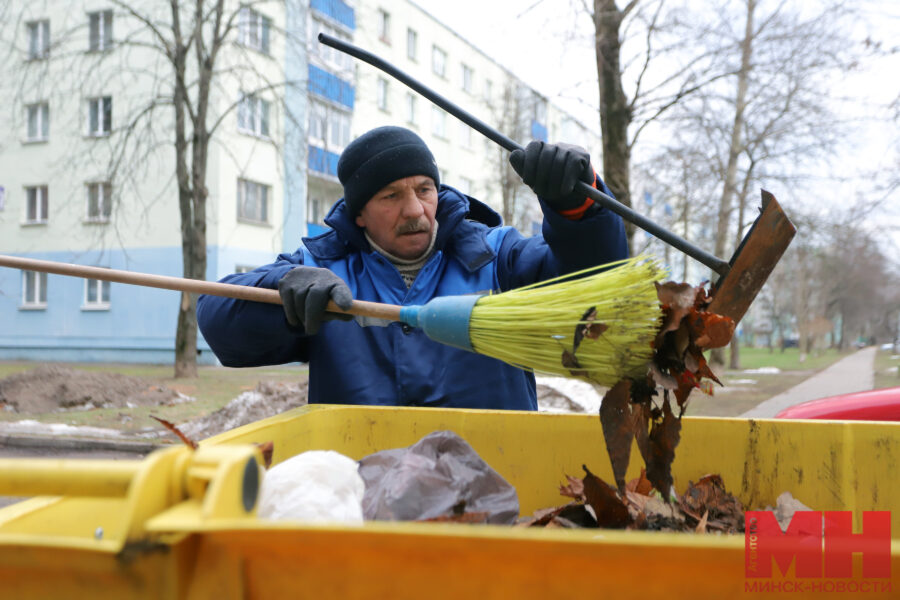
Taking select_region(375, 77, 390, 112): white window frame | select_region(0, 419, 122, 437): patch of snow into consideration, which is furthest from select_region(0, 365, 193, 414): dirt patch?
select_region(375, 77, 390, 112): white window frame

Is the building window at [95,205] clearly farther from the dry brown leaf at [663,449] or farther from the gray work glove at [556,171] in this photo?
the dry brown leaf at [663,449]

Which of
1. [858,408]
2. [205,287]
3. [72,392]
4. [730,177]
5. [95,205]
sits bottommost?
[72,392]

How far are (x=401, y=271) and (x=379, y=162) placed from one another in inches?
17.7

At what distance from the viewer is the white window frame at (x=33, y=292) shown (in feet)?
71.2

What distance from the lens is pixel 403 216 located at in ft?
8.79

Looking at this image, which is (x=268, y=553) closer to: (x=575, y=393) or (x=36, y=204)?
(x=575, y=393)

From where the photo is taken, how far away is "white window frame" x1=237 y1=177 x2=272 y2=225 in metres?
20.6

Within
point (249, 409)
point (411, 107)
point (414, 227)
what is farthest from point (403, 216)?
point (411, 107)

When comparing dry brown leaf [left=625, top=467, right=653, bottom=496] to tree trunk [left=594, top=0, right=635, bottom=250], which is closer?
dry brown leaf [left=625, top=467, right=653, bottom=496]

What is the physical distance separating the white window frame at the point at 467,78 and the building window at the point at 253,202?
14195 millimetres

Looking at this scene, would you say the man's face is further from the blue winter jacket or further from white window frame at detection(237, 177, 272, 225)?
white window frame at detection(237, 177, 272, 225)

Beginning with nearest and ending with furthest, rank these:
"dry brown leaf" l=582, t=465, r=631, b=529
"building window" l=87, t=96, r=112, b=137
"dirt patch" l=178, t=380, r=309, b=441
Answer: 1. "dry brown leaf" l=582, t=465, r=631, b=529
2. "dirt patch" l=178, t=380, r=309, b=441
3. "building window" l=87, t=96, r=112, b=137

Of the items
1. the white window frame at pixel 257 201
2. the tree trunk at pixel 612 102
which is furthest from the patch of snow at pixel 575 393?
the white window frame at pixel 257 201

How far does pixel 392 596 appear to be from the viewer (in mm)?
887
